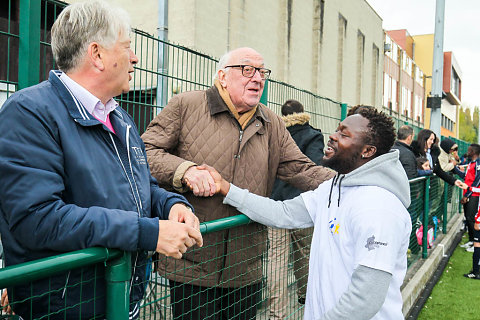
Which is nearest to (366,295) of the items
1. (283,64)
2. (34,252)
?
(34,252)

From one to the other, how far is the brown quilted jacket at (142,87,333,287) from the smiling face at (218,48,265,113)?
84 millimetres

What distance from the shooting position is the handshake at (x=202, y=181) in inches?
84.2

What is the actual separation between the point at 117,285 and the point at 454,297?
18.5 feet

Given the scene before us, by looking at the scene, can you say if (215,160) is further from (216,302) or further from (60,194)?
(60,194)

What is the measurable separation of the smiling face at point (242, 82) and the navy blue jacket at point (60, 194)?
1.10 meters

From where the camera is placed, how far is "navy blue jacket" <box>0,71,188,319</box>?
48.9 inches

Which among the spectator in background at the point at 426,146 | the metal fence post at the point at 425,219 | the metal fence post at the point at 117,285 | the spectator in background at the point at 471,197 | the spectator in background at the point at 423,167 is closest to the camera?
the metal fence post at the point at 117,285

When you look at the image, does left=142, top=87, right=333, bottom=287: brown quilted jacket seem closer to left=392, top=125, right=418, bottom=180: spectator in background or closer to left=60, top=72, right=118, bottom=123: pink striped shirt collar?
left=60, top=72, right=118, bottom=123: pink striped shirt collar

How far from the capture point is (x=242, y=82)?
250 centimetres

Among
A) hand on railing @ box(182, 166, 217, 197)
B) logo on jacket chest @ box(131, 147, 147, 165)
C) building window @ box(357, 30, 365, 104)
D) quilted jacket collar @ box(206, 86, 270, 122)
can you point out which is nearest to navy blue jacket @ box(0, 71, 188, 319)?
logo on jacket chest @ box(131, 147, 147, 165)

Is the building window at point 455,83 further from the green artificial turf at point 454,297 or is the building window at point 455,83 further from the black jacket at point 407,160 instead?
the black jacket at point 407,160

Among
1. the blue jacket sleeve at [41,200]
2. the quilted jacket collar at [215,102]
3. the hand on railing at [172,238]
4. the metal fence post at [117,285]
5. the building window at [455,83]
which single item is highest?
the building window at [455,83]

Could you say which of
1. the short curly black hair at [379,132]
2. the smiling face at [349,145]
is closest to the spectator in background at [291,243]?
the smiling face at [349,145]

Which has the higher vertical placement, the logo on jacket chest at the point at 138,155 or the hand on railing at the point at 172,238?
the logo on jacket chest at the point at 138,155
